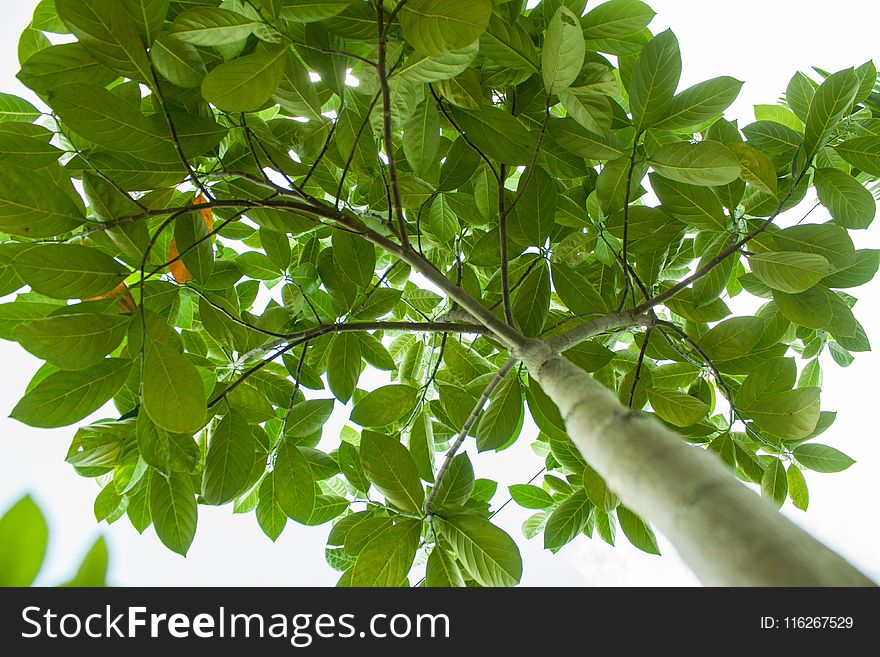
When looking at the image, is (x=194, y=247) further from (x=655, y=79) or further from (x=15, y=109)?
(x=655, y=79)

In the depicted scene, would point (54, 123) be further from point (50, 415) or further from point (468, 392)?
point (468, 392)

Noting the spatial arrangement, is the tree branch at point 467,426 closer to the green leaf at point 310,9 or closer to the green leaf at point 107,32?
the green leaf at point 310,9

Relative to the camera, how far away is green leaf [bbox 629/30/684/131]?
890 mm

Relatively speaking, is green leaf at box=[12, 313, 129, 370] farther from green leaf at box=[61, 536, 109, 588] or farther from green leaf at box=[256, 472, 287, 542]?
green leaf at box=[61, 536, 109, 588]

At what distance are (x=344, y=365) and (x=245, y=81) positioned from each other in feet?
1.96

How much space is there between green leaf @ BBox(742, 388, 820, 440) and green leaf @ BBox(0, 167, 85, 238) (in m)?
1.26

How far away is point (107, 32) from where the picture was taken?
0.73 meters

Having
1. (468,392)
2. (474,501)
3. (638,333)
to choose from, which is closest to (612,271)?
(638,333)

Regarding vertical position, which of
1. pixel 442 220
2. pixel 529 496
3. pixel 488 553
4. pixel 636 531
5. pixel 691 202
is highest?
pixel 442 220

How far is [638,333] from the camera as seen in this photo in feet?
4.77

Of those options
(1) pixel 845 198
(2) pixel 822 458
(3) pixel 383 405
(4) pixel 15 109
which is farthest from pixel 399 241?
(2) pixel 822 458

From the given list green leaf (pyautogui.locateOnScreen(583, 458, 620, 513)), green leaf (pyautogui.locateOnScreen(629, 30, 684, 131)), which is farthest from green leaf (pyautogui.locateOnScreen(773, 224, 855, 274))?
green leaf (pyautogui.locateOnScreen(583, 458, 620, 513))

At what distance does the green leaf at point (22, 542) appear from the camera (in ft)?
0.64
